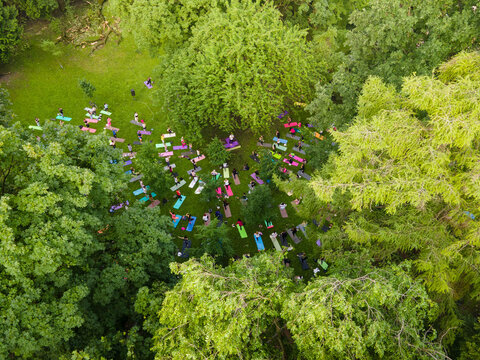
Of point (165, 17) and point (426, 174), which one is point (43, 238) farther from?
point (165, 17)

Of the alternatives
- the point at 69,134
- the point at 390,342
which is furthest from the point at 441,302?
the point at 69,134

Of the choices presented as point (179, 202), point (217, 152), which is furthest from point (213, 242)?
point (217, 152)

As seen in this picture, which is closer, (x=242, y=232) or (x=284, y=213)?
(x=242, y=232)

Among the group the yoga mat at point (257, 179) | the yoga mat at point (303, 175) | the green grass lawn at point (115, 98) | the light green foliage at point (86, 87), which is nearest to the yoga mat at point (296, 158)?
the green grass lawn at point (115, 98)

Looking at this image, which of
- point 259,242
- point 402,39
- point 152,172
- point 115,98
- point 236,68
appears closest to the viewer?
point 402,39

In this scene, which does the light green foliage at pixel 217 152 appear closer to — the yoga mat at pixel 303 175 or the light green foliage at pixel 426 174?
the yoga mat at pixel 303 175

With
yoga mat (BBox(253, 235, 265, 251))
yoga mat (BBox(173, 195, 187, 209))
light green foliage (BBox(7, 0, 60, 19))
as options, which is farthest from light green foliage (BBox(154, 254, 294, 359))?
light green foliage (BBox(7, 0, 60, 19))
